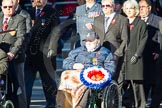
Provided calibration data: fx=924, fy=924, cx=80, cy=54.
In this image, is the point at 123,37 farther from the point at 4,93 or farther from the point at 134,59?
the point at 4,93

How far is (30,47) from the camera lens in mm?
16375

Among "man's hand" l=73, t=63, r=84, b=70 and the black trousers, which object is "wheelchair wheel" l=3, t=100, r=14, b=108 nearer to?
"man's hand" l=73, t=63, r=84, b=70

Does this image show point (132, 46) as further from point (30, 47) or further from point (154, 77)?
point (30, 47)

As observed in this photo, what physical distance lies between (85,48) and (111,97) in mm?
902

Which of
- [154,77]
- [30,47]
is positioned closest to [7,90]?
[30,47]

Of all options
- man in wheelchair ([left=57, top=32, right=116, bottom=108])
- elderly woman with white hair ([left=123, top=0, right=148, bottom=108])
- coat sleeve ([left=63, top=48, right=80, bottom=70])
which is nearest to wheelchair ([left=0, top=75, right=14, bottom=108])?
man in wheelchair ([left=57, top=32, right=116, bottom=108])

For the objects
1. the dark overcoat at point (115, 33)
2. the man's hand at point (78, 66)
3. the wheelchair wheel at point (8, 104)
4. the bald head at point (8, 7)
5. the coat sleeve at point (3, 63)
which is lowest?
the wheelchair wheel at point (8, 104)

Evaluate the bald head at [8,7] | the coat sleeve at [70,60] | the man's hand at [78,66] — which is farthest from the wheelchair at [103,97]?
the bald head at [8,7]

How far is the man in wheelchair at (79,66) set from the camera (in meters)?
14.1

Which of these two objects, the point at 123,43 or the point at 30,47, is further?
the point at 30,47

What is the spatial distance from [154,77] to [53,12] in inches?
83.4

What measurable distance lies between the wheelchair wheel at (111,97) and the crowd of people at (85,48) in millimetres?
275

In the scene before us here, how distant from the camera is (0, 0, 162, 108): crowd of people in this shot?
14.5 metres

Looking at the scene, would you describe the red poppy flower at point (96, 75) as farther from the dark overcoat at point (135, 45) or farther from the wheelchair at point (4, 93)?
the dark overcoat at point (135, 45)
